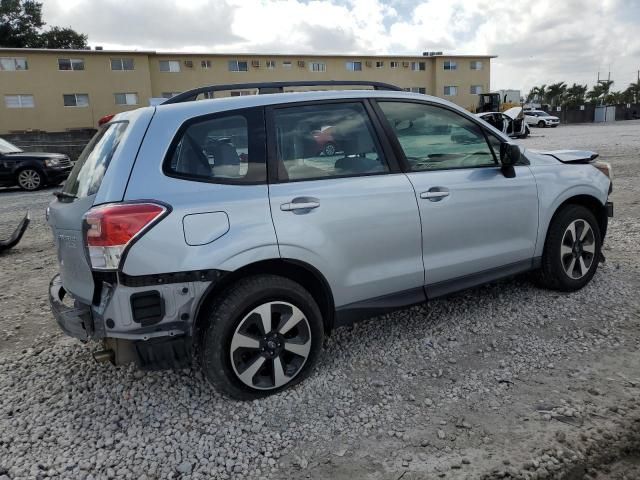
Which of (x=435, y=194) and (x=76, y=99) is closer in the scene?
(x=435, y=194)

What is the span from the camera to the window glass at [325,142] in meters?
3.16

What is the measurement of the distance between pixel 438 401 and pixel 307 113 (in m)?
1.92

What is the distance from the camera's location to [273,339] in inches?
120

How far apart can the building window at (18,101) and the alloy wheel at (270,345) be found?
41.0 metres

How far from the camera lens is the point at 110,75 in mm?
38875

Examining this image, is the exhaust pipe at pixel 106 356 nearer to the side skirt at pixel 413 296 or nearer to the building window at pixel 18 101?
the side skirt at pixel 413 296

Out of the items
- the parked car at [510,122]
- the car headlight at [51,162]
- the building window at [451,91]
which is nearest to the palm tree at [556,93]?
the building window at [451,91]

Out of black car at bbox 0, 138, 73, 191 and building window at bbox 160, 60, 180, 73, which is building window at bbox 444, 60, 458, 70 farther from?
black car at bbox 0, 138, 73, 191

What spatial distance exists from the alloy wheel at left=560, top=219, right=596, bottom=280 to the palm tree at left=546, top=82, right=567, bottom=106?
236 ft

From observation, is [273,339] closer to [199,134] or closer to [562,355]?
[199,134]

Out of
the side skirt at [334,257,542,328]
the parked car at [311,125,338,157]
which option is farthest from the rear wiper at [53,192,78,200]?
the side skirt at [334,257,542,328]

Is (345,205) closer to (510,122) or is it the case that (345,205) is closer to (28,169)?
(28,169)

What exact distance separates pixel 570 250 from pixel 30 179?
557 inches

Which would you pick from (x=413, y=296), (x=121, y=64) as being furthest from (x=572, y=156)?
(x=121, y=64)
